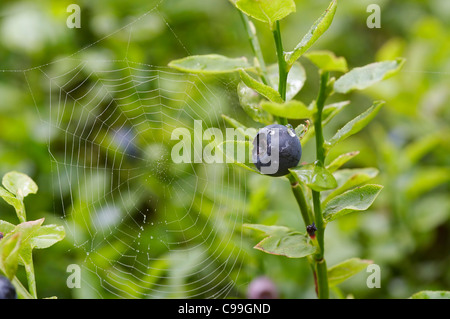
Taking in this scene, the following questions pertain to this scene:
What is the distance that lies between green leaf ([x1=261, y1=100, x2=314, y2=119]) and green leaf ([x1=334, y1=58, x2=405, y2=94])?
0.04 metres

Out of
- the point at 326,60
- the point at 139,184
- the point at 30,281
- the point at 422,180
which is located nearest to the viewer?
the point at 326,60

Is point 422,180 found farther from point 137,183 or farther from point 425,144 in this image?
point 137,183

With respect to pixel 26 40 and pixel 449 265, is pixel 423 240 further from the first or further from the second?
pixel 26 40

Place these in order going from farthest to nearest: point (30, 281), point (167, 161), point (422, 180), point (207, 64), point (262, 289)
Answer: point (167, 161)
point (422, 180)
point (262, 289)
point (207, 64)
point (30, 281)

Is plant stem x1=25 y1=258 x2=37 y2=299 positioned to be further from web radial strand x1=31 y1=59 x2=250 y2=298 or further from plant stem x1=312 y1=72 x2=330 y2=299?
web radial strand x1=31 y1=59 x2=250 y2=298

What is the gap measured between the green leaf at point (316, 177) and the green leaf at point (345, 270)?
0.21 meters

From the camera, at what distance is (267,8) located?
581 mm

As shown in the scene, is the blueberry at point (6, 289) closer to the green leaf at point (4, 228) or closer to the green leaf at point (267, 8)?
the green leaf at point (4, 228)

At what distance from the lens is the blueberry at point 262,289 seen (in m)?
1.16

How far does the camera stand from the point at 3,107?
1.76 m

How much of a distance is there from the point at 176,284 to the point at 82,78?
84 cm

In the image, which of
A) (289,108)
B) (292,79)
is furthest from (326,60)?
(292,79)

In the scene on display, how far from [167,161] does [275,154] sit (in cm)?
105
